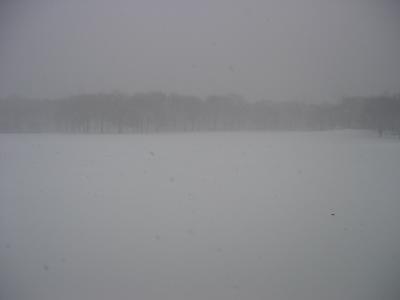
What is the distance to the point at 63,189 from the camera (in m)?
1.07

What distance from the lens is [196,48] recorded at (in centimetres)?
104

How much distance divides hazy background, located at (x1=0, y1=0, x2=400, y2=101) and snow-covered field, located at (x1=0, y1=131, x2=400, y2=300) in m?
0.22

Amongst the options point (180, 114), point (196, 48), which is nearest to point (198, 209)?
point (180, 114)

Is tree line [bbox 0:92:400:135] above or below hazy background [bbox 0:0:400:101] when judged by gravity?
below

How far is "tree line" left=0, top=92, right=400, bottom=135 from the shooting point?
3.44 ft

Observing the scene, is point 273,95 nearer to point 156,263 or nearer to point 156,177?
point 156,177

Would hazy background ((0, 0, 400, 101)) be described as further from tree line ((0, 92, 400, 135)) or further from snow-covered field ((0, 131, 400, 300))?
snow-covered field ((0, 131, 400, 300))

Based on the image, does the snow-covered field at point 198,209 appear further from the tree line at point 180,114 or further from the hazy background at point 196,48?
the hazy background at point 196,48

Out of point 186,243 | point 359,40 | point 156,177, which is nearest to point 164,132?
point 156,177

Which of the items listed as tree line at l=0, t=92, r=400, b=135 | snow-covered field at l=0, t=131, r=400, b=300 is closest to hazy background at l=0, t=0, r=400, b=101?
tree line at l=0, t=92, r=400, b=135

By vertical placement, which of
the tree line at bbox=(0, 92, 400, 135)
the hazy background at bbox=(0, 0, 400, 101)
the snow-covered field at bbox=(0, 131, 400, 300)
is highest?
the hazy background at bbox=(0, 0, 400, 101)

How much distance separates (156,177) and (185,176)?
0.13 meters

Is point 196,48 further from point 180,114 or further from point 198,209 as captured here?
point 198,209

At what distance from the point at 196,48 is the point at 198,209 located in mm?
687
